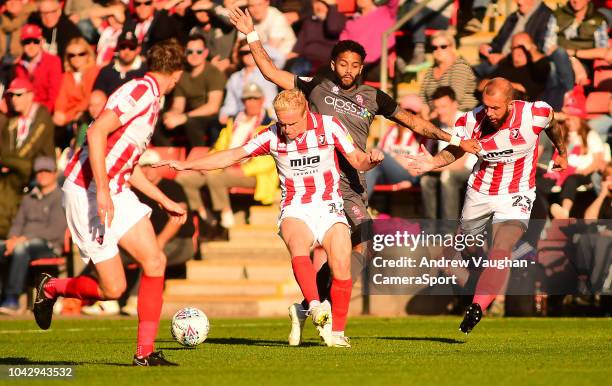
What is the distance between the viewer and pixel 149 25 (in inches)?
875

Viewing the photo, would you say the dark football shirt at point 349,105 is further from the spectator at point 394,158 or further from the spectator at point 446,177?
the spectator at point 394,158

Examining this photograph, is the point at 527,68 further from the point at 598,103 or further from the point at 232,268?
the point at 232,268

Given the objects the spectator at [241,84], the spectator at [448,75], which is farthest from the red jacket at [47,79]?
the spectator at [448,75]

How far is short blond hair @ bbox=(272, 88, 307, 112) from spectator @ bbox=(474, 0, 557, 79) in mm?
7686

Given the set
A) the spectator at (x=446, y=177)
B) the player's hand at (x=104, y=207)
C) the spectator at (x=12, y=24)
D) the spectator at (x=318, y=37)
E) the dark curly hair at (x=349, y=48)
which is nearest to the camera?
the player's hand at (x=104, y=207)

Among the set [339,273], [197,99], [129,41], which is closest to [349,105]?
[339,273]

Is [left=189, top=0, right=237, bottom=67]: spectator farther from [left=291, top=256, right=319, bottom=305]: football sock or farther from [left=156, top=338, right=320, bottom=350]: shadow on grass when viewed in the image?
[left=291, top=256, right=319, bottom=305]: football sock

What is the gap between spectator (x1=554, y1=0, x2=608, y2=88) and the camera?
19.3 meters

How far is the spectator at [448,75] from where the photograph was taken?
1889 centimetres

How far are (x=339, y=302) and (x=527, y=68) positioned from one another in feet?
24.0

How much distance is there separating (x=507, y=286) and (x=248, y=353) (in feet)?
20.6

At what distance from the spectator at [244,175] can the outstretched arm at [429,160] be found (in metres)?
6.85

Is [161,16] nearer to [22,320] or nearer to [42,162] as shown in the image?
[42,162]

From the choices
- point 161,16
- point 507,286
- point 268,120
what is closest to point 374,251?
point 507,286
